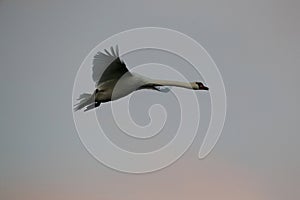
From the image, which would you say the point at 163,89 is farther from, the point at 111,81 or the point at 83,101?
the point at 83,101

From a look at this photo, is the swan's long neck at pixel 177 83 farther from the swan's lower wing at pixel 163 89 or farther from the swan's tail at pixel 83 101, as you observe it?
the swan's tail at pixel 83 101

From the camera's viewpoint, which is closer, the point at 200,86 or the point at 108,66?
the point at 200,86

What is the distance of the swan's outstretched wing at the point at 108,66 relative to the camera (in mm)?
2357

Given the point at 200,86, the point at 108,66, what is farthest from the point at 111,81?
the point at 200,86

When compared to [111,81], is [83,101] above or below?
below

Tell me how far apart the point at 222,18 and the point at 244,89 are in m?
0.42

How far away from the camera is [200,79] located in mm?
2271

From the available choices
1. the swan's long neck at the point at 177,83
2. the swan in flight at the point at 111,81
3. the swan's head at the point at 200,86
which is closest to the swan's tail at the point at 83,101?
the swan in flight at the point at 111,81

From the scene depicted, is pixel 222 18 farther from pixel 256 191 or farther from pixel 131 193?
pixel 131 193

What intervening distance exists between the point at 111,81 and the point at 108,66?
9cm

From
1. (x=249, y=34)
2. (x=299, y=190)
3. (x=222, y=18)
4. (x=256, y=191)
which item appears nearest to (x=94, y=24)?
(x=222, y=18)

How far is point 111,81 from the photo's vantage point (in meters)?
2.37

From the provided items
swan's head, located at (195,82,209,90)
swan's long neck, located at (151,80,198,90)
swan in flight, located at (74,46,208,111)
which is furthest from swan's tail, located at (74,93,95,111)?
swan's head, located at (195,82,209,90)

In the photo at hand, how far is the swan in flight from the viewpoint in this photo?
2.33 metres
